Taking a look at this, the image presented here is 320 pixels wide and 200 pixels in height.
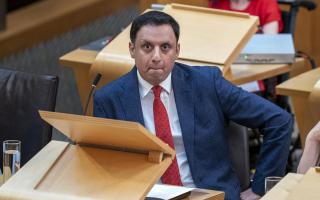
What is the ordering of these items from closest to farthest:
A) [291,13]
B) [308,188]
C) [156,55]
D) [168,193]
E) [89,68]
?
1. [308,188]
2. [168,193]
3. [156,55]
4. [89,68]
5. [291,13]

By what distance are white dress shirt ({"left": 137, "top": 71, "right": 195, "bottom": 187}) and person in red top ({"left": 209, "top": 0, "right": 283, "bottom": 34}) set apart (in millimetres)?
1832

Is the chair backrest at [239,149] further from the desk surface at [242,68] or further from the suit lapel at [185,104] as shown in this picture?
the desk surface at [242,68]

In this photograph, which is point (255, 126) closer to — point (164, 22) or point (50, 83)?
point (164, 22)

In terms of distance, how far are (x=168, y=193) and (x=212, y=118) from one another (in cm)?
64

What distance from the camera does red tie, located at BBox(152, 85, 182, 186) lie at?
351 cm

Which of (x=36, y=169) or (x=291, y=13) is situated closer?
(x=36, y=169)

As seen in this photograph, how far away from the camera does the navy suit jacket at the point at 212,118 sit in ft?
11.6

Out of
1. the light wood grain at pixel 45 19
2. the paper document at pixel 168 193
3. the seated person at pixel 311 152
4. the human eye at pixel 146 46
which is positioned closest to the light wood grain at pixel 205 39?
the human eye at pixel 146 46

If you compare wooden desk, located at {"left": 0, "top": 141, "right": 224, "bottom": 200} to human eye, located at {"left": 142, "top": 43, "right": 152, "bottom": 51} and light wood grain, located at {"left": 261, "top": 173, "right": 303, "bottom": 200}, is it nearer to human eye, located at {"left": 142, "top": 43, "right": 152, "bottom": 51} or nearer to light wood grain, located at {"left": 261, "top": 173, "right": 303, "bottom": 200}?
light wood grain, located at {"left": 261, "top": 173, "right": 303, "bottom": 200}

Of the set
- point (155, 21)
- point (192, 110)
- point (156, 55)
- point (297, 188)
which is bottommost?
point (192, 110)

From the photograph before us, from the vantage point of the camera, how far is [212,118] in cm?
359

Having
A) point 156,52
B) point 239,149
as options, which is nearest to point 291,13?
point 239,149

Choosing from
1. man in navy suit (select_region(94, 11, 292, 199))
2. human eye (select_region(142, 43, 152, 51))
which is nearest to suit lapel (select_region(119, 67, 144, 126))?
man in navy suit (select_region(94, 11, 292, 199))

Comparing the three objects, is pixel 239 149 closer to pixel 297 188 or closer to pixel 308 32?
pixel 297 188
